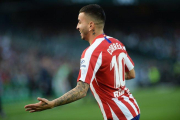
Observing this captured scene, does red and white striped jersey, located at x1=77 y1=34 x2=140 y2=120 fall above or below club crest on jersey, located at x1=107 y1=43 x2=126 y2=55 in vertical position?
below

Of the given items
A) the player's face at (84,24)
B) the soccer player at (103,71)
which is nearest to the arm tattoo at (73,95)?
the soccer player at (103,71)

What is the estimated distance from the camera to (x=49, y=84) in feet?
69.5

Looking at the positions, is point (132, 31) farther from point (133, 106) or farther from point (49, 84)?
point (133, 106)

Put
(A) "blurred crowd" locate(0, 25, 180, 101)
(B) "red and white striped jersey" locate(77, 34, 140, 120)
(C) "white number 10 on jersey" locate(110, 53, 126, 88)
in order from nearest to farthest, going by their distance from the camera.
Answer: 1. (B) "red and white striped jersey" locate(77, 34, 140, 120)
2. (C) "white number 10 on jersey" locate(110, 53, 126, 88)
3. (A) "blurred crowd" locate(0, 25, 180, 101)

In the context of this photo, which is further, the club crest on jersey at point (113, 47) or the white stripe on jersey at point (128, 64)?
the white stripe on jersey at point (128, 64)

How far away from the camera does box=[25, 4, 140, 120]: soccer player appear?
3715 mm

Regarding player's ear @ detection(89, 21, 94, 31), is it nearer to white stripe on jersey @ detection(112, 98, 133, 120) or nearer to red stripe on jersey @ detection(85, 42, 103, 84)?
red stripe on jersey @ detection(85, 42, 103, 84)

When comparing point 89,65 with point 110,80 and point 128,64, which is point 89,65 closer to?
point 110,80

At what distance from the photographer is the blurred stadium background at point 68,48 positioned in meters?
18.7

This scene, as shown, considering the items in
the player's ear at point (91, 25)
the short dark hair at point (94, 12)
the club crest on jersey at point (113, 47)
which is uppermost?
the short dark hair at point (94, 12)

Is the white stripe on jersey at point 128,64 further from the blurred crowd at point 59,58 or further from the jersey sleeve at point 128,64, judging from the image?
the blurred crowd at point 59,58

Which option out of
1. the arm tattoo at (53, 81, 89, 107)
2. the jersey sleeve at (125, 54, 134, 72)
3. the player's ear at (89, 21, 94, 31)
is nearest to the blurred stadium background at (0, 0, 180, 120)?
the jersey sleeve at (125, 54, 134, 72)

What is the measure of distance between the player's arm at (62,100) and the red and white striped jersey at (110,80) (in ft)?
0.76

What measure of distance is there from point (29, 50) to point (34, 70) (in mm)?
2568
